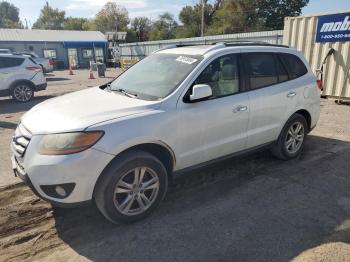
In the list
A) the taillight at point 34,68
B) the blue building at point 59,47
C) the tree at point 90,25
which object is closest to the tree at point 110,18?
the tree at point 90,25

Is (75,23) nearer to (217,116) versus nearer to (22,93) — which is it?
(22,93)

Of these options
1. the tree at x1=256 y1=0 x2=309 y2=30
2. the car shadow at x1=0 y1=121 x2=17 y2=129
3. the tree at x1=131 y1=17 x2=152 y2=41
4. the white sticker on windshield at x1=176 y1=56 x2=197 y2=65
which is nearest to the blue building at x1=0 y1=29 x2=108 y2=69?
the tree at x1=131 y1=17 x2=152 y2=41

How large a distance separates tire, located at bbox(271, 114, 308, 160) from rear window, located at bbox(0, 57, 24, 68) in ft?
33.2

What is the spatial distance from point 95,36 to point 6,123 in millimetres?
39834

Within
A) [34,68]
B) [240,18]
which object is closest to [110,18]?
[240,18]

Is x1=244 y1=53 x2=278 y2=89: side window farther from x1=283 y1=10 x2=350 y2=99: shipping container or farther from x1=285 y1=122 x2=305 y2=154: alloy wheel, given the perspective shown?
x1=283 y1=10 x2=350 y2=99: shipping container

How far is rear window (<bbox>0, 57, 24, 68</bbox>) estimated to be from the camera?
37.2ft

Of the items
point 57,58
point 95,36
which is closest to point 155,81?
point 57,58

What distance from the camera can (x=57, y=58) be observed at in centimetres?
4016

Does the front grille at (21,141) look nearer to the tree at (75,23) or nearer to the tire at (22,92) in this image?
the tire at (22,92)

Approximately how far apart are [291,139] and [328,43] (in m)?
6.34

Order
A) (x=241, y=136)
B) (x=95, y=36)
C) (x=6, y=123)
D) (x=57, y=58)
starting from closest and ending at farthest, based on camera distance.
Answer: (x=241, y=136) → (x=6, y=123) → (x=57, y=58) → (x=95, y=36)

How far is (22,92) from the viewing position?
11812mm

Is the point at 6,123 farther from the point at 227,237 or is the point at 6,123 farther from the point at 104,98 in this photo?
the point at 227,237
